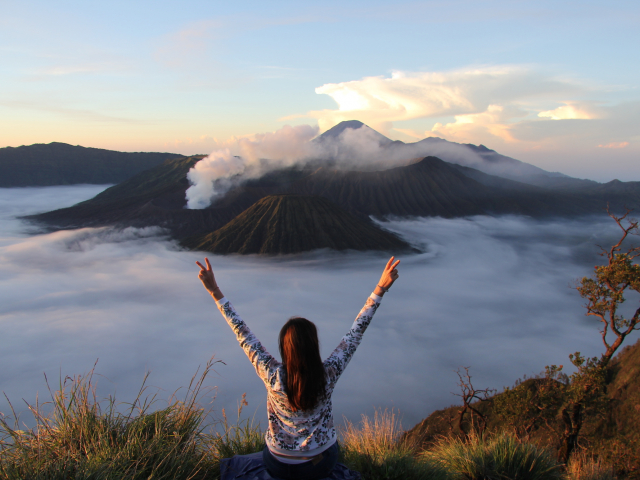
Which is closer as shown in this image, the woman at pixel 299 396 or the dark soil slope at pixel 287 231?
the woman at pixel 299 396

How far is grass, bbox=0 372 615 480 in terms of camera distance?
2.47m

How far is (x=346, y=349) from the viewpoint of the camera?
254cm

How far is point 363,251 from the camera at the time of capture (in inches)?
2768

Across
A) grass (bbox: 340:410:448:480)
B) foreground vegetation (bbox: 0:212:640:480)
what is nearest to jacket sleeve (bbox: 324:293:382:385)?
foreground vegetation (bbox: 0:212:640:480)

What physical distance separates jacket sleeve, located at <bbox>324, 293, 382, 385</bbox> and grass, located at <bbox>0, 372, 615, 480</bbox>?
1.14 m

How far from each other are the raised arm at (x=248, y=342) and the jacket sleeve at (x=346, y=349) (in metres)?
0.35

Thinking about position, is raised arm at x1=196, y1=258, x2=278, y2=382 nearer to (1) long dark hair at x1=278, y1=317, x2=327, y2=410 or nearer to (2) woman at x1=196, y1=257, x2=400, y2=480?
(2) woman at x1=196, y1=257, x2=400, y2=480

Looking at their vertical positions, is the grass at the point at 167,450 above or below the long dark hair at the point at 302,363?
below

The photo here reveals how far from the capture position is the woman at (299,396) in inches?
84.3

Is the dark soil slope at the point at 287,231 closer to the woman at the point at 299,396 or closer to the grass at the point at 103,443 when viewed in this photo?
the grass at the point at 103,443

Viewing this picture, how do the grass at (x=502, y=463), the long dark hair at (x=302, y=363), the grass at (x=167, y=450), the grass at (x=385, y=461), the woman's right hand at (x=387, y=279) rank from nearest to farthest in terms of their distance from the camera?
the long dark hair at (x=302, y=363)
the grass at (x=167, y=450)
the woman's right hand at (x=387, y=279)
the grass at (x=385, y=461)
the grass at (x=502, y=463)

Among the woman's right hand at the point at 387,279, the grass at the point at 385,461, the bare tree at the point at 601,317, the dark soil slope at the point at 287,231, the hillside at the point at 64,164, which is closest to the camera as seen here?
the woman's right hand at the point at 387,279

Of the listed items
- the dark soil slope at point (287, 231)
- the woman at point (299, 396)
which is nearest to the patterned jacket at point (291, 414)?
the woman at point (299, 396)

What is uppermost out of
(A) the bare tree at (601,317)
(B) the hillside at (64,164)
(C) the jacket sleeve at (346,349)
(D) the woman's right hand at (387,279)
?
(B) the hillside at (64,164)
